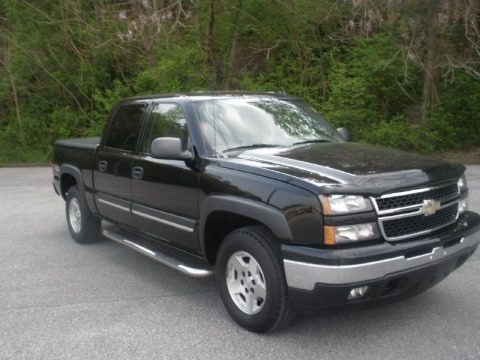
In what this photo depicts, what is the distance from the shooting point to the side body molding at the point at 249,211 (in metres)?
3.54

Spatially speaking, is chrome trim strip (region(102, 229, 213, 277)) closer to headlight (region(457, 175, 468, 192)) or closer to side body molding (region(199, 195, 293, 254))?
side body molding (region(199, 195, 293, 254))

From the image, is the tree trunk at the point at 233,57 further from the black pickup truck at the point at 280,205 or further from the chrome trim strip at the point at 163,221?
the chrome trim strip at the point at 163,221

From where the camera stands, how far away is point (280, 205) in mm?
3557

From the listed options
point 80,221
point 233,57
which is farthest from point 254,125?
point 233,57

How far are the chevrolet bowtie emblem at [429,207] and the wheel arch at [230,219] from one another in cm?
97

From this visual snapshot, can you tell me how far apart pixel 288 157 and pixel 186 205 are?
1002 mm

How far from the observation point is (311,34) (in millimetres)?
17688

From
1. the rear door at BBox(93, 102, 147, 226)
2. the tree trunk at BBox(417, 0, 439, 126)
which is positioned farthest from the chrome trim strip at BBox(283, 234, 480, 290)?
the tree trunk at BBox(417, 0, 439, 126)

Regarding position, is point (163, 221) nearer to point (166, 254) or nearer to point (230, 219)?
point (166, 254)

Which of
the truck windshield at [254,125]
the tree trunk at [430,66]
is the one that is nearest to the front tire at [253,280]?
the truck windshield at [254,125]

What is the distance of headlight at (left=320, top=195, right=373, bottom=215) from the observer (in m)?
3.36

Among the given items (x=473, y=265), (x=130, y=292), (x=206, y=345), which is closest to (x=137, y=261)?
(x=130, y=292)

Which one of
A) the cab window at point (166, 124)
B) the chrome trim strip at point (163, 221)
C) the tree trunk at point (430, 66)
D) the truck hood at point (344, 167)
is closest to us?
the truck hood at point (344, 167)

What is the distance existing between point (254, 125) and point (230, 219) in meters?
0.99
